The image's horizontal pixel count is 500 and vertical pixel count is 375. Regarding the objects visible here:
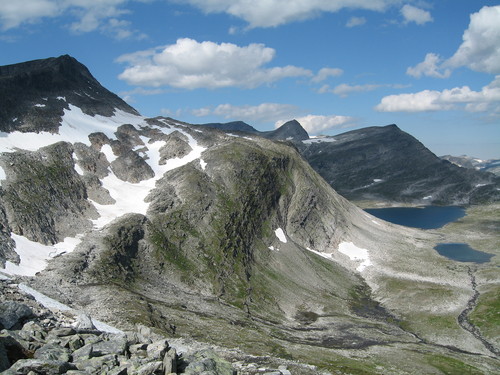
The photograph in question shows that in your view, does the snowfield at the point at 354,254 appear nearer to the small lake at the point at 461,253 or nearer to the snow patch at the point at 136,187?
the small lake at the point at 461,253

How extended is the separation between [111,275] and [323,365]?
38.9 metres

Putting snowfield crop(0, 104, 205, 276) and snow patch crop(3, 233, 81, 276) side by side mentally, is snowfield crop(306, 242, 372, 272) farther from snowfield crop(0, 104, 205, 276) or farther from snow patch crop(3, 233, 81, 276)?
snow patch crop(3, 233, 81, 276)

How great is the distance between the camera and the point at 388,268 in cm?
13300

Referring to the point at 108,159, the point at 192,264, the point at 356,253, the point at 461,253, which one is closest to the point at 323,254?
the point at 356,253

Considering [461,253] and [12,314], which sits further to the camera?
[461,253]

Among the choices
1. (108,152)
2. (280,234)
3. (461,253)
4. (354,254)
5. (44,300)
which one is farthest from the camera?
(461,253)

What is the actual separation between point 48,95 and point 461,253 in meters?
157

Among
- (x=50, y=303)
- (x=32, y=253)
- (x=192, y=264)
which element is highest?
(x=32, y=253)

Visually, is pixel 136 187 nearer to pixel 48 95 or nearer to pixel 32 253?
pixel 32 253

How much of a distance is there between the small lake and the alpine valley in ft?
12.7

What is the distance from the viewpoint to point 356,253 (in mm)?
141000

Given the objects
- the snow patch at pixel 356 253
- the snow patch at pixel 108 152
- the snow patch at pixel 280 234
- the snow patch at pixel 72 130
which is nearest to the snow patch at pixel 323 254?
the snow patch at pixel 356 253

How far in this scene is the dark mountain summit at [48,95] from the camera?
11275 cm

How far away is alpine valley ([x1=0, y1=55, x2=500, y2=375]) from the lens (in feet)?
147
